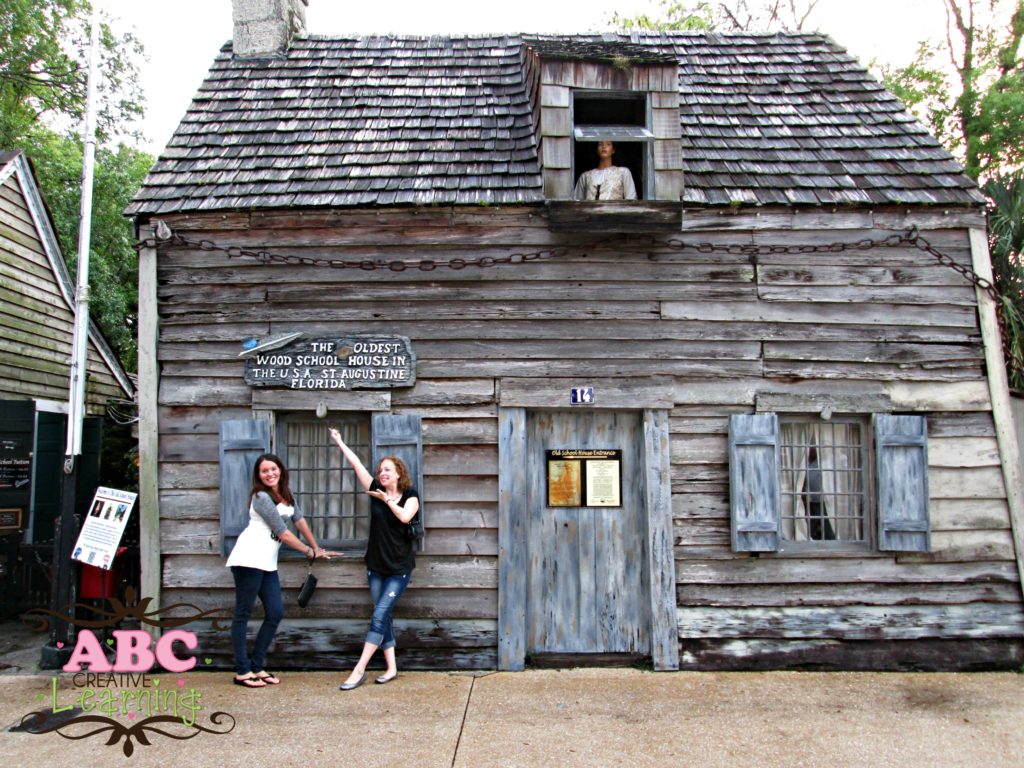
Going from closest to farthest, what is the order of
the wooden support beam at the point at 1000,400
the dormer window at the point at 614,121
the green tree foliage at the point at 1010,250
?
1. the wooden support beam at the point at 1000,400
2. the dormer window at the point at 614,121
3. the green tree foliage at the point at 1010,250

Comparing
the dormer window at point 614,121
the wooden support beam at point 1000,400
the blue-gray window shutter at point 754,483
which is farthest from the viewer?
the dormer window at point 614,121

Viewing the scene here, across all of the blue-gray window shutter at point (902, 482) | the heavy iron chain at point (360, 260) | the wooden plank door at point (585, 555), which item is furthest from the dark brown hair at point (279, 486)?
the blue-gray window shutter at point (902, 482)

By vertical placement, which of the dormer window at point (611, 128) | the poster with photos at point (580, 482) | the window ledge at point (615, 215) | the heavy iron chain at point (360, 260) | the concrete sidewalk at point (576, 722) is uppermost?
the dormer window at point (611, 128)

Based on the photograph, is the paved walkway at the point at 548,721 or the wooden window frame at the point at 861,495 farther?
the wooden window frame at the point at 861,495

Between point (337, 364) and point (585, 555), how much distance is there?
8.63 feet

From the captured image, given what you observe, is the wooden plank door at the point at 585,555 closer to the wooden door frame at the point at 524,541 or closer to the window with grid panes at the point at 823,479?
the wooden door frame at the point at 524,541

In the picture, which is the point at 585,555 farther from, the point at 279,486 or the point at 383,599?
the point at 279,486

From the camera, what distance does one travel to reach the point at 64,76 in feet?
57.6

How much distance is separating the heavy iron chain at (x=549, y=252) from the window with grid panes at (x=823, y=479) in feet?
4.85

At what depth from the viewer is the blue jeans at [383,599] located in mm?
5691

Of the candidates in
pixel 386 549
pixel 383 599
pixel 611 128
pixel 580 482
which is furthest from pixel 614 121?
pixel 383 599

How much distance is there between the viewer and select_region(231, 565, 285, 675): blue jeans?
5562 millimetres

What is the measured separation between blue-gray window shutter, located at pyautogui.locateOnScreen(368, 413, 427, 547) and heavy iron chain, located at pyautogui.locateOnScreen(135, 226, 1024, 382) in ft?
4.26

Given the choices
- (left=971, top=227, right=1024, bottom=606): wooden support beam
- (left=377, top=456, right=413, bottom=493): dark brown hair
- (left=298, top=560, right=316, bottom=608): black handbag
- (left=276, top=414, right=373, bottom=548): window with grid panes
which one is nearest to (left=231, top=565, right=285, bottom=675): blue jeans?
(left=298, top=560, right=316, bottom=608): black handbag
